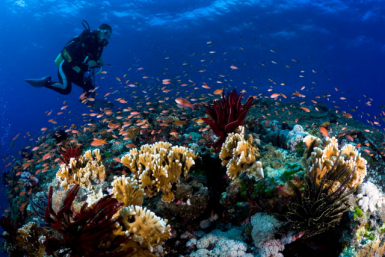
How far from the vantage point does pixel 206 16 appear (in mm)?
40812

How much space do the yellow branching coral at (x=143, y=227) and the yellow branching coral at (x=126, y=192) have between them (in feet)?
2.09

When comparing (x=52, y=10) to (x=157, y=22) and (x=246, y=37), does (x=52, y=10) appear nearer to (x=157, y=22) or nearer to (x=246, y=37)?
(x=157, y=22)

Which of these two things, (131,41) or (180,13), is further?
(131,41)

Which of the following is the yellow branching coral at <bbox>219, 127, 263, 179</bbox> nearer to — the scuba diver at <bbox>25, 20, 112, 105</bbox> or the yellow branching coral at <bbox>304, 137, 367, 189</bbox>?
the yellow branching coral at <bbox>304, 137, 367, 189</bbox>

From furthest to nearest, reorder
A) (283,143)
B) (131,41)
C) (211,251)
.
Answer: (131,41)
(283,143)
(211,251)

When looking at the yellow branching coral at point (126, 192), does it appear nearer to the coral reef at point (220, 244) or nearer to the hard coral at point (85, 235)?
the hard coral at point (85, 235)

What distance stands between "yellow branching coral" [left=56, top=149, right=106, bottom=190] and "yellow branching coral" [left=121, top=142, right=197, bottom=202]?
1.33 meters

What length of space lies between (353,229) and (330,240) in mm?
295

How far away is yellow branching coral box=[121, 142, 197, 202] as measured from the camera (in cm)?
332

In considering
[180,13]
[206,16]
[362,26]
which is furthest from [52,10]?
[362,26]

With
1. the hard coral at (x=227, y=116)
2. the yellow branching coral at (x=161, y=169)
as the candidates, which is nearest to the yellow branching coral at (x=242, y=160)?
the hard coral at (x=227, y=116)

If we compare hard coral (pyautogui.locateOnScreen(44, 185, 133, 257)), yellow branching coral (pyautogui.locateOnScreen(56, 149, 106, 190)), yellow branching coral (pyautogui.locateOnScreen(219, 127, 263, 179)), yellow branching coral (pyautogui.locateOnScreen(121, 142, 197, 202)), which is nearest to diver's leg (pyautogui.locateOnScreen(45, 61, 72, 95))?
yellow branching coral (pyautogui.locateOnScreen(56, 149, 106, 190))

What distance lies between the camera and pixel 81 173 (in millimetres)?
4562

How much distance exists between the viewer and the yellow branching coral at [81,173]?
4.47 m
